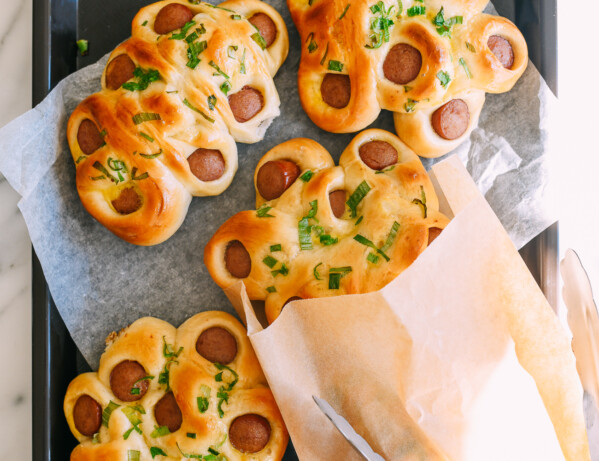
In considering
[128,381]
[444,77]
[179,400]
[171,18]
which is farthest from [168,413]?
[444,77]

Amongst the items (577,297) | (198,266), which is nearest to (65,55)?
(198,266)

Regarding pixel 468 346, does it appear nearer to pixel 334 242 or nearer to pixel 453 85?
pixel 334 242

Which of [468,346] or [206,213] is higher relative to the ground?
[468,346]

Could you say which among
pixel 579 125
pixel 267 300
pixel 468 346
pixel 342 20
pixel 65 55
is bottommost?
pixel 267 300

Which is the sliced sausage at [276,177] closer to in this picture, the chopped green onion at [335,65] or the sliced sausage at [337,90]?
the sliced sausage at [337,90]

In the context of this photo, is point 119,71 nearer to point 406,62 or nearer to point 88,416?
point 406,62

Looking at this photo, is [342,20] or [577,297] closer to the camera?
[577,297]
